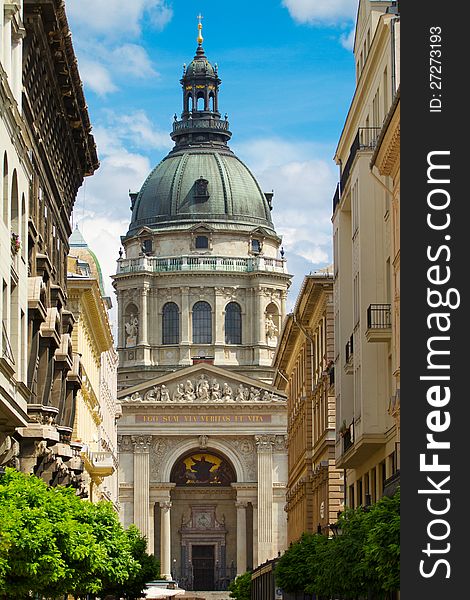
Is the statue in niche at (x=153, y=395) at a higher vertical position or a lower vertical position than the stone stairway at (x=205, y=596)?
higher

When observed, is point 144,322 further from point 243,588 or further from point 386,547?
point 386,547

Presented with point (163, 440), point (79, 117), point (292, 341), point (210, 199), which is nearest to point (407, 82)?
point (79, 117)

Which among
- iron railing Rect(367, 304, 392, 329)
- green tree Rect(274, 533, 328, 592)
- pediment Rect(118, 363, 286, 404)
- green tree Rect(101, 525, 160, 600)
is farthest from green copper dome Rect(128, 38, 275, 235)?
iron railing Rect(367, 304, 392, 329)

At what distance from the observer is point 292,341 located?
93.4 m

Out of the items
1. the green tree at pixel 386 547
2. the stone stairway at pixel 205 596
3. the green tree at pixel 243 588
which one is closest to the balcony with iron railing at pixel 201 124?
the stone stairway at pixel 205 596

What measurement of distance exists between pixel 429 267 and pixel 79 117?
29.4 metres

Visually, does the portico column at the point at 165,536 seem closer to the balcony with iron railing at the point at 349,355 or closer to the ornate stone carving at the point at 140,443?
the ornate stone carving at the point at 140,443

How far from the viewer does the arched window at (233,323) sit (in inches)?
6540

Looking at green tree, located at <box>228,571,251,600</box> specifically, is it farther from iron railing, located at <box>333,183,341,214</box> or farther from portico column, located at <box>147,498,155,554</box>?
iron railing, located at <box>333,183,341,214</box>

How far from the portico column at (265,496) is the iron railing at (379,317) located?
334ft

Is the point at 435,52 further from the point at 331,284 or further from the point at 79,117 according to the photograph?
the point at 331,284

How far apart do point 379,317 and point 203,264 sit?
118m

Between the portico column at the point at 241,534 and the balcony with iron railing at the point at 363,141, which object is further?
the portico column at the point at 241,534

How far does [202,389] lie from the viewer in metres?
153
